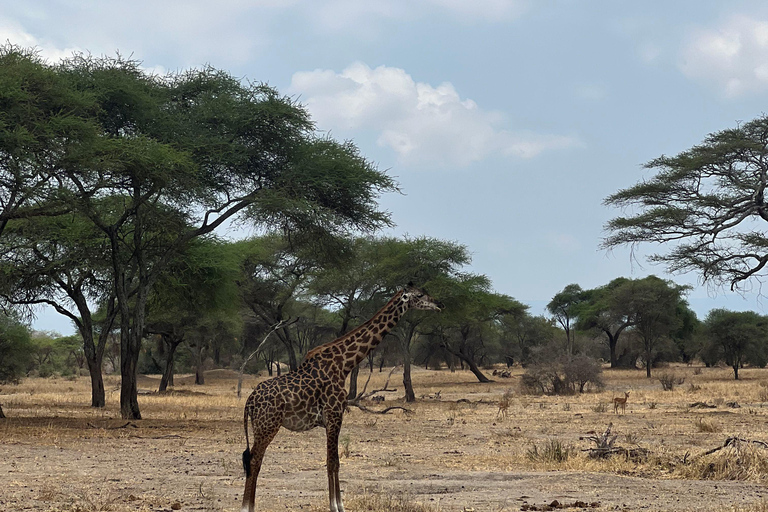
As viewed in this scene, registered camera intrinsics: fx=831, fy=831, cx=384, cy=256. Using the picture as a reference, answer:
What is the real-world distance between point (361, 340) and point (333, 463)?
1475mm

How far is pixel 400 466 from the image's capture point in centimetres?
1278

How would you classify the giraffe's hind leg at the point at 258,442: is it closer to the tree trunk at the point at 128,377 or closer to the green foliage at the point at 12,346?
the tree trunk at the point at 128,377

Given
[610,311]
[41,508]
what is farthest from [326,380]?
[610,311]

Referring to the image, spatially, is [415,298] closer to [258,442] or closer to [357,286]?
[258,442]

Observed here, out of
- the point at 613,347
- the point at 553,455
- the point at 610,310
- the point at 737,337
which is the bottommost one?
the point at 553,455

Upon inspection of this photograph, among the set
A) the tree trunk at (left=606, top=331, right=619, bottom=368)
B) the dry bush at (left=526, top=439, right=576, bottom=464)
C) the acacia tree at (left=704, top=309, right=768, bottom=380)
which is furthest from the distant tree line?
the tree trunk at (left=606, top=331, right=619, bottom=368)

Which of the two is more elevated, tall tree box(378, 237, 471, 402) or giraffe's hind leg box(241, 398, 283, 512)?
tall tree box(378, 237, 471, 402)

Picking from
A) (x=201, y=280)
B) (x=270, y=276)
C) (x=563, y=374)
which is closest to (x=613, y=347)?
(x=563, y=374)

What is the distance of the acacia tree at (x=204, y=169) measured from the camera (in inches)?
789

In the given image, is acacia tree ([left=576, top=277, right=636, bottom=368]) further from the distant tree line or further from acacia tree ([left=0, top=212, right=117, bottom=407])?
acacia tree ([left=0, top=212, right=117, bottom=407])

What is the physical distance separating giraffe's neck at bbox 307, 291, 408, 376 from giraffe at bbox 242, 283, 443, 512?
0.01m

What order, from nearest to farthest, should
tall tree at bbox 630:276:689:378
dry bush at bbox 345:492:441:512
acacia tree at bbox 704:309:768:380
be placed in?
dry bush at bbox 345:492:441:512 → acacia tree at bbox 704:309:768:380 → tall tree at bbox 630:276:689:378

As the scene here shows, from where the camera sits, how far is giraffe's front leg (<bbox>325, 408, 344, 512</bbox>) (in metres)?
7.91

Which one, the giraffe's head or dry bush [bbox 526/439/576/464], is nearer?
the giraffe's head
